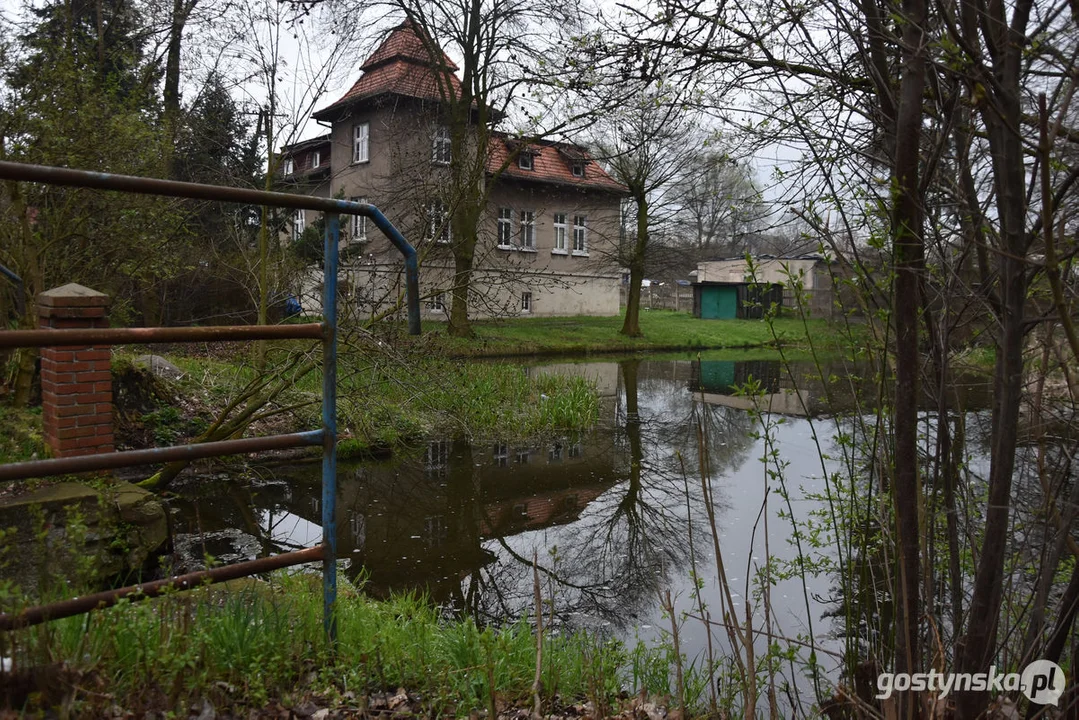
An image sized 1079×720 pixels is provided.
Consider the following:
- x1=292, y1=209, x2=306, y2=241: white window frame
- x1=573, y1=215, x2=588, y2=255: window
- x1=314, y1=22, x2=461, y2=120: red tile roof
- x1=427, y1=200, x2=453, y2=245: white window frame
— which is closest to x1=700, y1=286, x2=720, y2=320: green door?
x1=573, y1=215, x2=588, y2=255: window

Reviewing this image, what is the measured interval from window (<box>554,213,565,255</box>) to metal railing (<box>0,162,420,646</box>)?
1119 inches

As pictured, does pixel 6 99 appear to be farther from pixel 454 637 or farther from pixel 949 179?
pixel 949 179

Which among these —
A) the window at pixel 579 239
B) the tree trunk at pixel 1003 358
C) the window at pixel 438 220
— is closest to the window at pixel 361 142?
the window at pixel 579 239

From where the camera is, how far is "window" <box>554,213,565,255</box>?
3059cm

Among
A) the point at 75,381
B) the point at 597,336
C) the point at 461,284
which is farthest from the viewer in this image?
the point at 597,336

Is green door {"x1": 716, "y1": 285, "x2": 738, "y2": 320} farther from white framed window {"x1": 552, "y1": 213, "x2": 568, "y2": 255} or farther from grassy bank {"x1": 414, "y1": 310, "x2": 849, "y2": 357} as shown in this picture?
white framed window {"x1": 552, "y1": 213, "x2": 568, "y2": 255}

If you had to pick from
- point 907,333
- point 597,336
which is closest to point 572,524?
point 907,333

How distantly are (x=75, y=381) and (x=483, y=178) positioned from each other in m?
16.7

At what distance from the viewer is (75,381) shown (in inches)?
225

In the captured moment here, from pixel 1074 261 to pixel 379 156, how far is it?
24894 millimetres

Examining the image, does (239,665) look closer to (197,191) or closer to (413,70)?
(197,191)

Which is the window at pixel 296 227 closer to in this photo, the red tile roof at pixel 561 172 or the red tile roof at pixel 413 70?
the red tile roof at pixel 413 70

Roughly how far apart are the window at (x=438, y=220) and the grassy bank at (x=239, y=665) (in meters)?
3.58

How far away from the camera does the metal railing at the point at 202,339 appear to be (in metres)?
1.76
